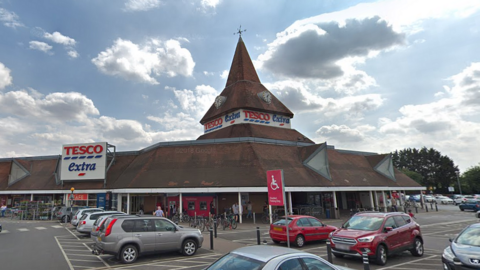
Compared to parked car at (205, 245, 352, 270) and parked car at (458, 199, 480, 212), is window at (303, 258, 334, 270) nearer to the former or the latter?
parked car at (205, 245, 352, 270)

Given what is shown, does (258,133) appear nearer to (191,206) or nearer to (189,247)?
(191,206)

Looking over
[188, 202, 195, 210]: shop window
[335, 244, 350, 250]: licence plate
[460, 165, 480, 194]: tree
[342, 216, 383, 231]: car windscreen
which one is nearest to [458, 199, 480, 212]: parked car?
[342, 216, 383, 231]: car windscreen

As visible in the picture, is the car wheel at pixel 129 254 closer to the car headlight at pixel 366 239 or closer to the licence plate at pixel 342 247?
the licence plate at pixel 342 247

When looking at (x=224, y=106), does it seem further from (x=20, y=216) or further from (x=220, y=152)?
(x=20, y=216)

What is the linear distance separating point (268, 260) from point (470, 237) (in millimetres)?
7213

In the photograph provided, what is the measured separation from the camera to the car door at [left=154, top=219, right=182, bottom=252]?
11.1 metres

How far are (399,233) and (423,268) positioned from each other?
1416 millimetres

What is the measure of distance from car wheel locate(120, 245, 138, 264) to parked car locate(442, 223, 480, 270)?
33.0ft

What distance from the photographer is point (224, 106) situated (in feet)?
139

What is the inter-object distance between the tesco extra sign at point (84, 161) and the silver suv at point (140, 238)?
25.3 m

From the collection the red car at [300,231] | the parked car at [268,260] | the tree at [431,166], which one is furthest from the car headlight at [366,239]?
the tree at [431,166]

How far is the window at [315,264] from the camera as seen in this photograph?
4.86 metres

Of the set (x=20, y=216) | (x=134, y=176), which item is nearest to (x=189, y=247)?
(x=134, y=176)

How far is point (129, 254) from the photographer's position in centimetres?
1045
